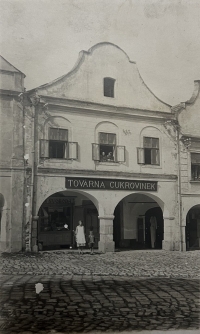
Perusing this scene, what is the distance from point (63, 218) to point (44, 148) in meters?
3.51

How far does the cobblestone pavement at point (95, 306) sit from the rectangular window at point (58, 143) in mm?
4243

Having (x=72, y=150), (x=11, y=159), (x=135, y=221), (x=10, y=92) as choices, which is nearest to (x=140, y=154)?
(x=72, y=150)

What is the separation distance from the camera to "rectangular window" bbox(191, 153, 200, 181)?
13016 mm

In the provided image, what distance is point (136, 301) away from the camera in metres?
6.61

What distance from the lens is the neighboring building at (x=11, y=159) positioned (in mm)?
11047

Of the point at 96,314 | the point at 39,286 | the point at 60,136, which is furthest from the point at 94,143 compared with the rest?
the point at 96,314

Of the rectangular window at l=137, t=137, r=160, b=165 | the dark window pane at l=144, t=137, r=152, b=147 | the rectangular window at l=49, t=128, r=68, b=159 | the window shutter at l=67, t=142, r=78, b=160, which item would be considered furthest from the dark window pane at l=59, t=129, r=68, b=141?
the dark window pane at l=144, t=137, r=152, b=147

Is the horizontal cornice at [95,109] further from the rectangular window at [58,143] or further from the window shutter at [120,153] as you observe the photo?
the window shutter at [120,153]

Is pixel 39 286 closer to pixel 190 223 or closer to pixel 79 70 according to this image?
pixel 79 70

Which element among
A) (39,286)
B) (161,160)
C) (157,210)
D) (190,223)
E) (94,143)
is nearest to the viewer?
(39,286)

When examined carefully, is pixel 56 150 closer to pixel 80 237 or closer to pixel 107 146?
pixel 107 146

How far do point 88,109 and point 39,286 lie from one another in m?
6.64

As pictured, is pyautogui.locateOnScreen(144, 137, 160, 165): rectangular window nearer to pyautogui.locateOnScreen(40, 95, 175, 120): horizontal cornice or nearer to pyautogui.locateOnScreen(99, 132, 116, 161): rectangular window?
pyautogui.locateOnScreen(40, 95, 175, 120): horizontal cornice

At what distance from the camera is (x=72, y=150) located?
36.2ft
